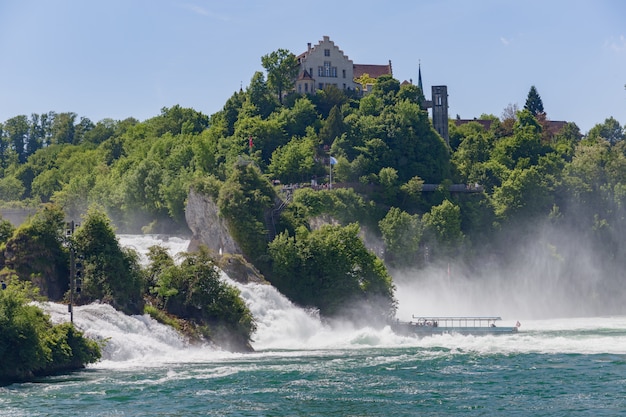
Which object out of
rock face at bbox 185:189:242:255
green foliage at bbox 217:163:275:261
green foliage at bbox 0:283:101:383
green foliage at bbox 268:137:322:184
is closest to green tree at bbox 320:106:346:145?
green foliage at bbox 268:137:322:184

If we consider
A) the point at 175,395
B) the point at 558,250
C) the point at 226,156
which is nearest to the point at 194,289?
the point at 175,395

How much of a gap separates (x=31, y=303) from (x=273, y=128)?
7808 centimetres

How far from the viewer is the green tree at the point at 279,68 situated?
172250 mm

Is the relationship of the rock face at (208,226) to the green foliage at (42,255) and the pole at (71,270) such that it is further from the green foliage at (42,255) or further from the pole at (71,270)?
the pole at (71,270)

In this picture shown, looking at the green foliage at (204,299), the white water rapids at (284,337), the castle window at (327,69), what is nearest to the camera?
the white water rapids at (284,337)

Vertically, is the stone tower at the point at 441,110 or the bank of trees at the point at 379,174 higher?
the stone tower at the point at 441,110

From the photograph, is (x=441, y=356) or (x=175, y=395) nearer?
(x=175, y=395)

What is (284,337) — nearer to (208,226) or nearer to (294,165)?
(208,226)

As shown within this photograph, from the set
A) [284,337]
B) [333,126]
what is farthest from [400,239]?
[284,337]

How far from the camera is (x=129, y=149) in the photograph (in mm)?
194125

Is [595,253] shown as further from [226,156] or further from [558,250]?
[226,156]

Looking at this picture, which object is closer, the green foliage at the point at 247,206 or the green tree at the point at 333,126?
the green foliage at the point at 247,206

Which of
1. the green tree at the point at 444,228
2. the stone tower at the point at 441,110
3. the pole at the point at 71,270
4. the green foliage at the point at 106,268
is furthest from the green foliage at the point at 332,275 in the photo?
the stone tower at the point at 441,110

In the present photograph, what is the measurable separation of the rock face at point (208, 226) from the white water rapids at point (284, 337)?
→ 5.75 meters
